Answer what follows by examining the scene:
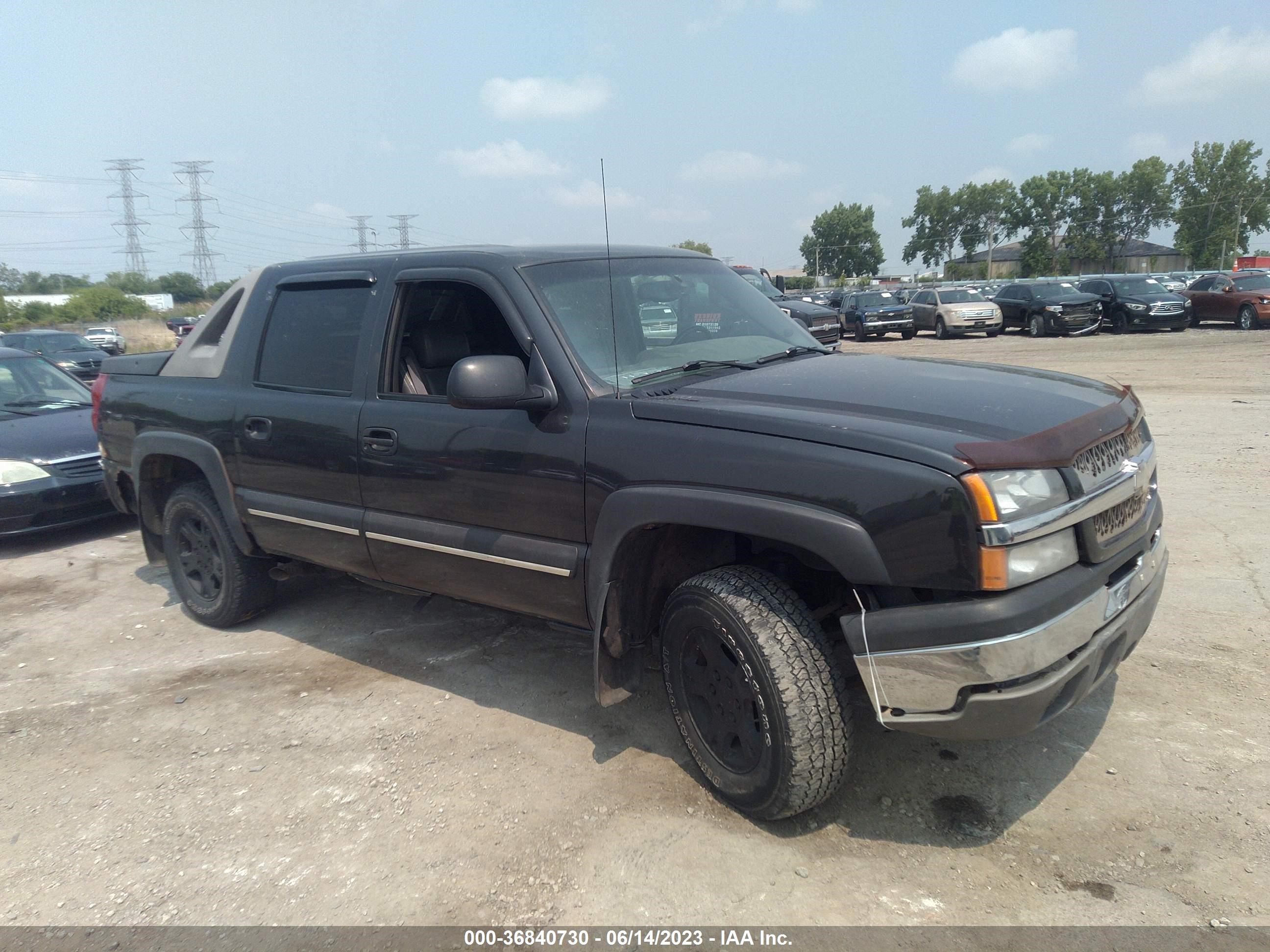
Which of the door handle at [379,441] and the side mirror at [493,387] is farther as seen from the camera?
the door handle at [379,441]

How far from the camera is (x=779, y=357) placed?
368 centimetres

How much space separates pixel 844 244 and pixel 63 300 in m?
83.0

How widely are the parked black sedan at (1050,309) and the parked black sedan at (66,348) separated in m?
24.5

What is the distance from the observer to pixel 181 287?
77.0 metres

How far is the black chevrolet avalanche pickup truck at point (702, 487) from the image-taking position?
2.42 metres

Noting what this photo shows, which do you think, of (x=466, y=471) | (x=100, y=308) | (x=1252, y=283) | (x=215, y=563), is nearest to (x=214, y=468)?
(x=215, y=563)

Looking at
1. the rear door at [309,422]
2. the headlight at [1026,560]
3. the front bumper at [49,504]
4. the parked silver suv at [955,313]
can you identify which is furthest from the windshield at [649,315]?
the parked silver suv at [955,313]

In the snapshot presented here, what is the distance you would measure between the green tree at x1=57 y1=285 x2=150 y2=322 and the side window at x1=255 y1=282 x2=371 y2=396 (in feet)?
201

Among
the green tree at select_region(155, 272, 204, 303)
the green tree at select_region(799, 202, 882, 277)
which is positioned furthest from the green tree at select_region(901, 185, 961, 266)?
the green tree at select_region(155, 272, 204, 303)

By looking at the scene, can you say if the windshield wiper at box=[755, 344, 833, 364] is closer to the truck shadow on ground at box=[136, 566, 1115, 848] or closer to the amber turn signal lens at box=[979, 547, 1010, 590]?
the truck shadow on ground at box=[136, 566, 1115, 848]

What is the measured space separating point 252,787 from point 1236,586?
484 cm

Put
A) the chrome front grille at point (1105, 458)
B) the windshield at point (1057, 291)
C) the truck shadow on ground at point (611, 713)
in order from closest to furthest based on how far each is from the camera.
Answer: the chrome front grille at point (1105, 458)
the truck shadow on ground at point (611, 713)
the windshield at point (1057, 291)

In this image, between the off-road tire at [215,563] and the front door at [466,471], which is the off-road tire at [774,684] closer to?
the front door at [466,471]

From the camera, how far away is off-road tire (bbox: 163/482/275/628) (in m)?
4.75
